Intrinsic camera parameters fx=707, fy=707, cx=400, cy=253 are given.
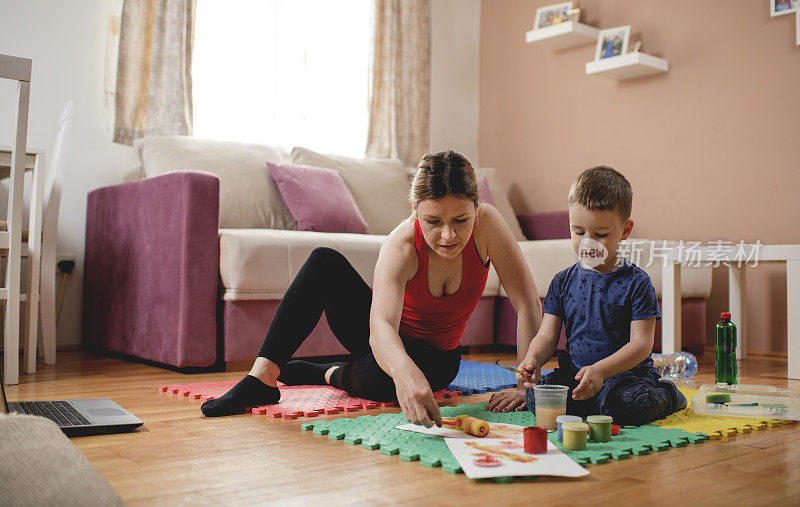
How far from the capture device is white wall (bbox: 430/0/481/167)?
4492 mm

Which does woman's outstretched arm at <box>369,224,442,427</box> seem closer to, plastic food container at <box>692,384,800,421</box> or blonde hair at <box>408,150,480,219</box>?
blonde hair at <box>408,150,480,219</box>

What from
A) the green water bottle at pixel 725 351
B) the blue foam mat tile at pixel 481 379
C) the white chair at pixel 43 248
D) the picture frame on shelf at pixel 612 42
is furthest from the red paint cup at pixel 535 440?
the picture frame on shelf at pixel 612 42

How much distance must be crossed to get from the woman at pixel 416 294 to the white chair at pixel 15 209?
2.72 feet

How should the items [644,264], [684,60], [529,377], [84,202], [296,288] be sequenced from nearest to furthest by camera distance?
[529,377]
[296,288]
[644,264]
[84,202]
[684,60]

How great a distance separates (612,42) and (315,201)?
185 cm

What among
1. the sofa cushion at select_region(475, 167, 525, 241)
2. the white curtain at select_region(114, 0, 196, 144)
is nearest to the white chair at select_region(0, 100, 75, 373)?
the white curtain at select_region(114, 0, 196, 144)

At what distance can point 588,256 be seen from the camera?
5.29ft

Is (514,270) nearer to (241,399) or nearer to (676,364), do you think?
(241,399)

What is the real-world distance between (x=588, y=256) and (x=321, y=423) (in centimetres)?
70

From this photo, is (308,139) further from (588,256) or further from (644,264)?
(588,256)

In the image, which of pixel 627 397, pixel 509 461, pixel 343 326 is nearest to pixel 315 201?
pixel 343 326

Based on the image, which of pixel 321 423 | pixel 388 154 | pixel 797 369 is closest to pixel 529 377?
pixel 321 423

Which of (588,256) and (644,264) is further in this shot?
(644,264)

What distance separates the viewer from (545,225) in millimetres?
3918
